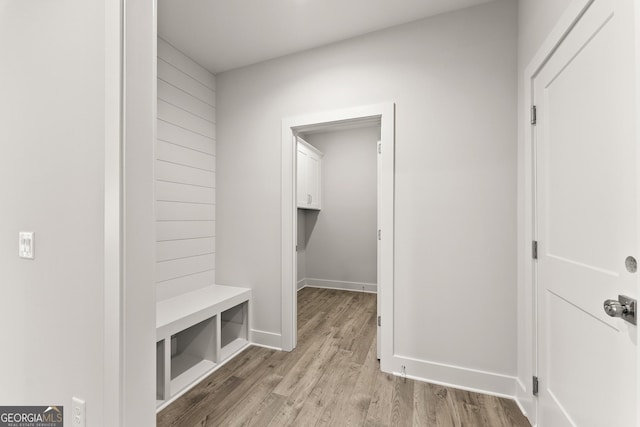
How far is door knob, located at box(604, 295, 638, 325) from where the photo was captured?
83 cm

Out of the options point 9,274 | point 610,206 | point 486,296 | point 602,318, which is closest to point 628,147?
point 610,206

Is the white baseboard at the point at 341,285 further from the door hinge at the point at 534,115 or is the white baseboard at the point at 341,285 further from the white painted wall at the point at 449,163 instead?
the door hinge at the point at 534,115

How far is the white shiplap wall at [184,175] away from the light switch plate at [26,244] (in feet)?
3.16

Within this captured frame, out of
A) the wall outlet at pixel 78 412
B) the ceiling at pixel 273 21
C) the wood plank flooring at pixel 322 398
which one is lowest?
the wood plank flooring at pixel 322 398

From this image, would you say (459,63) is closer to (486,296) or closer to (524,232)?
(524,232)

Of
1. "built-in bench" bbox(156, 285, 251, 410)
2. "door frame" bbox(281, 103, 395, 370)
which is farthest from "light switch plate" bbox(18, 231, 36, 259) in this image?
"door frame" bbox(281, 103, 395, 370)

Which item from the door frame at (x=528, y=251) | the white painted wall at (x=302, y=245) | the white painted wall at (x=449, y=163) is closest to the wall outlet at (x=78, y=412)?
the white painted wall at (x=449, y=163)

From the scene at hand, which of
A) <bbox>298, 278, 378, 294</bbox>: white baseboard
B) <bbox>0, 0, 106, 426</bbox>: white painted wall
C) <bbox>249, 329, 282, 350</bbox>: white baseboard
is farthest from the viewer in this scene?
<bbox>298, 278, 378, 294</bbox>: white baseboard

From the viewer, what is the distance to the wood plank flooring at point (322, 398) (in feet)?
5.35

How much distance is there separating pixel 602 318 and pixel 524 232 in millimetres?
800

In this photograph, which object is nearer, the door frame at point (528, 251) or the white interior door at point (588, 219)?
the white interior door at point (588, 219)

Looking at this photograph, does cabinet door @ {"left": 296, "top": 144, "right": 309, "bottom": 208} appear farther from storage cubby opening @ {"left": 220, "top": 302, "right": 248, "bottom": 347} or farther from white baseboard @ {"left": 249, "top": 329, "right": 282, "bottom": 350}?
white baseboard @ {"left": 249, "top": 329, "right": 282, "bottom": 350}

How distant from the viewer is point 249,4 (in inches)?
76.7

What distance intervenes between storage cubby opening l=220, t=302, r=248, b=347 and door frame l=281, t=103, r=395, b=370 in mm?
413
